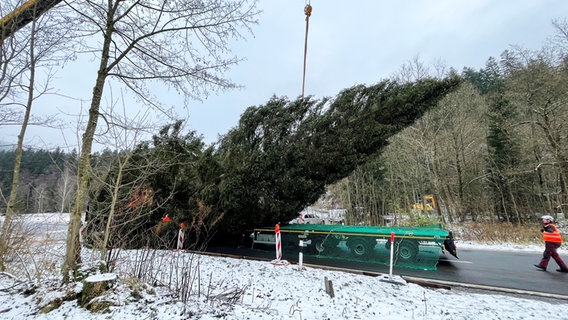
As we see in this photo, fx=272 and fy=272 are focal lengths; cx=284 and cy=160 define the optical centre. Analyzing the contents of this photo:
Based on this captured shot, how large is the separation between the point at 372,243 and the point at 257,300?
490 centimetres

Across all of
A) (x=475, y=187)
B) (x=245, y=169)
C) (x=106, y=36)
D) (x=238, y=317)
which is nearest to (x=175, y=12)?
(x=106, y=36)

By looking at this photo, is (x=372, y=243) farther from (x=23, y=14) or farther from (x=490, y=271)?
(x=23, y=14)

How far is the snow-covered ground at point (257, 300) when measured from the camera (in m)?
3.60

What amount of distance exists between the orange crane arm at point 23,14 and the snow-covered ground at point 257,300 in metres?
4.49

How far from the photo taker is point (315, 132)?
9.20 metres

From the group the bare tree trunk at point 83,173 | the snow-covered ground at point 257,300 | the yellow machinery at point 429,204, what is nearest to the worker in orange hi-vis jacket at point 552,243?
the snow-covered ground at point 257,300

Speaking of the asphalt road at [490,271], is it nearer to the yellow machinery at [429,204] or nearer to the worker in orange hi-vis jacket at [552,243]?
the worker in orange hi-vis jacket at [552,243]

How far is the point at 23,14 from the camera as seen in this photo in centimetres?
545

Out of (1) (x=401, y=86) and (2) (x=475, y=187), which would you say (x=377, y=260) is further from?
(2) (x=475, y=187)

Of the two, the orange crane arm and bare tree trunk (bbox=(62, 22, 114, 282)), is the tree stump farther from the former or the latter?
the orange crane arm

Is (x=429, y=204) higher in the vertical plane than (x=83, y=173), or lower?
lower

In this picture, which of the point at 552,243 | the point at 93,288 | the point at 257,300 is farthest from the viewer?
the point at 552,243

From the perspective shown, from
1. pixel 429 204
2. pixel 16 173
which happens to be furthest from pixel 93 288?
pixel 429 204

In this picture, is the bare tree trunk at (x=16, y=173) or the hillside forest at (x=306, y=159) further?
the hillside forest at (x=306, y=159)
